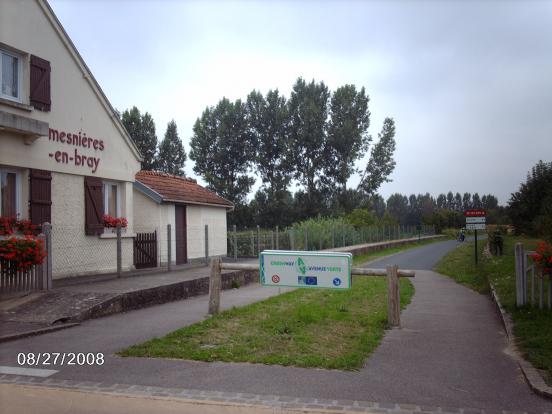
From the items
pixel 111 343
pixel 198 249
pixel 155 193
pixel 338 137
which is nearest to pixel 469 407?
pixel 111 343

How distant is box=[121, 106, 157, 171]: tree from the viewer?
48781 mm

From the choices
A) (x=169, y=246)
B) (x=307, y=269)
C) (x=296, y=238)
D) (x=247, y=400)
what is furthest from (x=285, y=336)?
(x=296, y=238)

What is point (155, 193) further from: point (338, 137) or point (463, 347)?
point (338, 137)

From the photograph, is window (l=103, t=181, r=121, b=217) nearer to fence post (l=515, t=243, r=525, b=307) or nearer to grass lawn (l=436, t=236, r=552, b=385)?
grass lawn (l=436, t=236, r=552, b=385)

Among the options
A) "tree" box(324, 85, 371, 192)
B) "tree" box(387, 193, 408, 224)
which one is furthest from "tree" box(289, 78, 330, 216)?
"tree" box(387, 193, 408, 224)

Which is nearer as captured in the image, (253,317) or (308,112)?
(253,317)

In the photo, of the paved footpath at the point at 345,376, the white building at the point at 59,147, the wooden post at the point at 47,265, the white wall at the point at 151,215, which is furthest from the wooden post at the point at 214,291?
the white wall at the point at 151,215

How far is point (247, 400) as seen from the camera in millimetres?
5090

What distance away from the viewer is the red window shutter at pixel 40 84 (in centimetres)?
1283

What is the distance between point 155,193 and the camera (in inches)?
753

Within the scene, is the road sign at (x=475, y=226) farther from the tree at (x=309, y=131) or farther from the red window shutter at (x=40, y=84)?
the tree at (x=309, y=131)

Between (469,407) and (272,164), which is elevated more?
(272,164)

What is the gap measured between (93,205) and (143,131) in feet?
120

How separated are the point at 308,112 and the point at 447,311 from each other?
43.2 m
